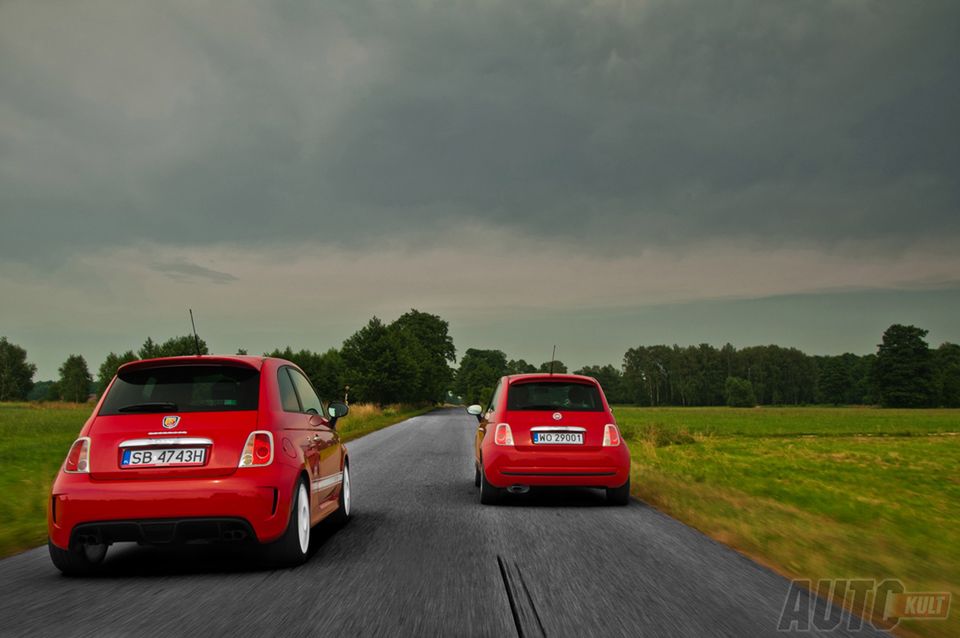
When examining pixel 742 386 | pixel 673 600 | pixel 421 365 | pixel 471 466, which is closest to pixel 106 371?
pixel 421 365

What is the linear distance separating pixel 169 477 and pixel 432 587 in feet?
6.73

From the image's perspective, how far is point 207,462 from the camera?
18.1 feet

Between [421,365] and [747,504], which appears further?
[421,365]

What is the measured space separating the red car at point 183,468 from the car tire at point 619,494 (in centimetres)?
456

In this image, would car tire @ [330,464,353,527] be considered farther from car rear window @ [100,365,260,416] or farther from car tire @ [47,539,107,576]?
car tire @ [47,539,107,576]

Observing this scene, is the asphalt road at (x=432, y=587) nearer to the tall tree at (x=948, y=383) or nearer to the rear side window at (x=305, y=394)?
the rear side window at (x=305, y=394)

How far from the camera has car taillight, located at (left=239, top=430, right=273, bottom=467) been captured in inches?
220

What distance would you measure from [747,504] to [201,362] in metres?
7.22

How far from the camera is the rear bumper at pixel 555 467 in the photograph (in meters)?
9.20

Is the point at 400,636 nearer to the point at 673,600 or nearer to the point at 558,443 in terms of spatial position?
the point at 673,600

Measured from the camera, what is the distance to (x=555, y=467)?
9.20 m

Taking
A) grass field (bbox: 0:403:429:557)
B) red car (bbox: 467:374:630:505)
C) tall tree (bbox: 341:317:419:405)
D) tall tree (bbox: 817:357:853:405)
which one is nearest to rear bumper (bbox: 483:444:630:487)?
red car (bbox: 467:374:630:505)

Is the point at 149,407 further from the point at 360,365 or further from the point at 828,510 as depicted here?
the point at 360,365

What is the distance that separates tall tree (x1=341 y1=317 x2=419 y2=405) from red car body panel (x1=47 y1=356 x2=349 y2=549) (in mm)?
58229
